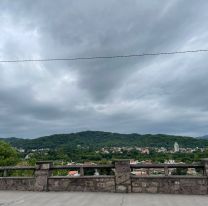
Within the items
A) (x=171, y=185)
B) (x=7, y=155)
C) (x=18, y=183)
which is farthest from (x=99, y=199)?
(x=7, y=155)

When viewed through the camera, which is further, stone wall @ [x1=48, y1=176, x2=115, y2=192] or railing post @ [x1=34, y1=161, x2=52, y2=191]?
railing post @ [x1=34, y1=161, x2=52, y2=191]

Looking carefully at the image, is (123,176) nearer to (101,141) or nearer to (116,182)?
(116,182)

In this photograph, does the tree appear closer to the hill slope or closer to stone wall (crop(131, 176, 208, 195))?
stone wall (crop(131, 176, 208, 195))

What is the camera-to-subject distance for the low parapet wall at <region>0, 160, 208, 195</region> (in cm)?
846

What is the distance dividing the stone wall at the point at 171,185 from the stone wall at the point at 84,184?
811mm

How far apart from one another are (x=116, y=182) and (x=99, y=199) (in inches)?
55.6

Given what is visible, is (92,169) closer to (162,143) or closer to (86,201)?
(86,201)

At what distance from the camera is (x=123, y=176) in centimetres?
877

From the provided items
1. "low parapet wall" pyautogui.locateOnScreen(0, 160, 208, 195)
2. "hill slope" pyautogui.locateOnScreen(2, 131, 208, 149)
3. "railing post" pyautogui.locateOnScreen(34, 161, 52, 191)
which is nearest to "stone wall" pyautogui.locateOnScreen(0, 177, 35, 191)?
"low parapet wall" pyautogui.locateOnScreen(0, 160, 208, 195)

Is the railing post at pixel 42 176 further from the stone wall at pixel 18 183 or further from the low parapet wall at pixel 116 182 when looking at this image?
the stone wall at pixel 18 183

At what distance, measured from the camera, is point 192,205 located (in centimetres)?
660

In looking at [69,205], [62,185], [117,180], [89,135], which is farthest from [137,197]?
[89,135]

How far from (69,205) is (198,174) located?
476 centimetres

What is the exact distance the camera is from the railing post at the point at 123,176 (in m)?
8.70
